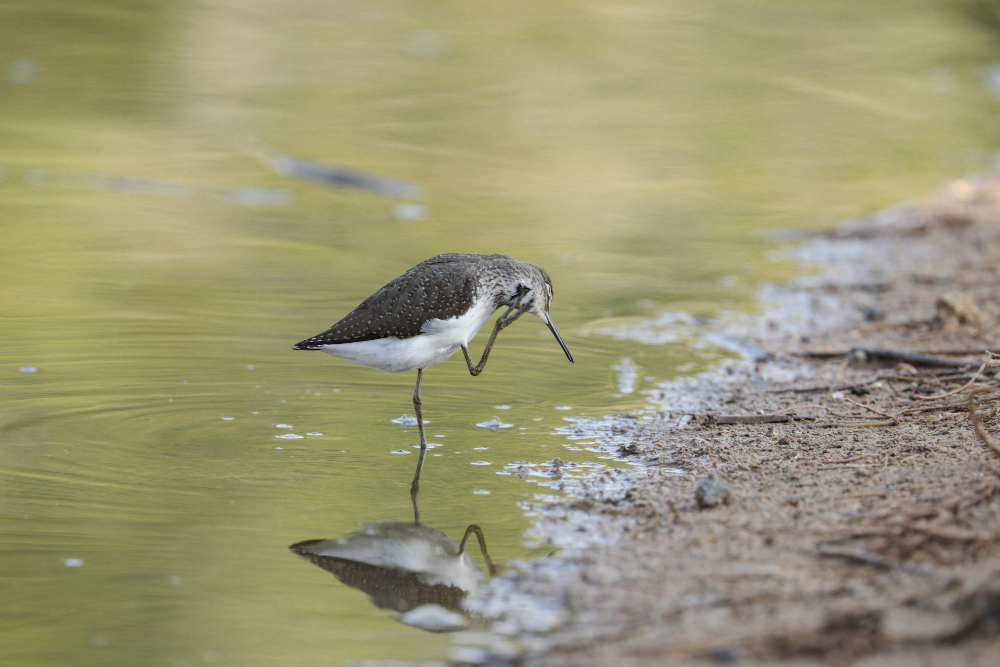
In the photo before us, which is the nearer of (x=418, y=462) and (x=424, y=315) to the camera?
(x=418, y=462)

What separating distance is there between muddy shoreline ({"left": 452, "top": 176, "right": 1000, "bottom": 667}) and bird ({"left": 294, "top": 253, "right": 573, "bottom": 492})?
36.6 inches

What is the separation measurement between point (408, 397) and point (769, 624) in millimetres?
3689

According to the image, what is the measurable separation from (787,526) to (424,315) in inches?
91.9

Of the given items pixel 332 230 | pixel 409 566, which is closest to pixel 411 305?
pixel 409 566

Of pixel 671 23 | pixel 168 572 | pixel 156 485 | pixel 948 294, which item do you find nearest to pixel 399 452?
pixel 156 485

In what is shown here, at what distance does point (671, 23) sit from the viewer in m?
22.9

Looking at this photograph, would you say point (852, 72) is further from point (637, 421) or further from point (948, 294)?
point (637, 421)

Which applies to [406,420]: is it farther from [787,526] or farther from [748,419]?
[787,526]

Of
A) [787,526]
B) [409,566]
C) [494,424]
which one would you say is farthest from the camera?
[494,424]

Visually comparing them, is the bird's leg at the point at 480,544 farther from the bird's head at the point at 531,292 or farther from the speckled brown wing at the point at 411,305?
the bird's head at the point at 531,292

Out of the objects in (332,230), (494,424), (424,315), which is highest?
(332,230)

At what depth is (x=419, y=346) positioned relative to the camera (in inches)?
236

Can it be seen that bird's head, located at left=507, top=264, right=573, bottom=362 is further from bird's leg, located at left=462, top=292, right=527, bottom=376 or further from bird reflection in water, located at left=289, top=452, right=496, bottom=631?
bird reflection in water, located at left=289, top=452, right=496, bottom=631

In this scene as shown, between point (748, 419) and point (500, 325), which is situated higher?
point (500, 325)
